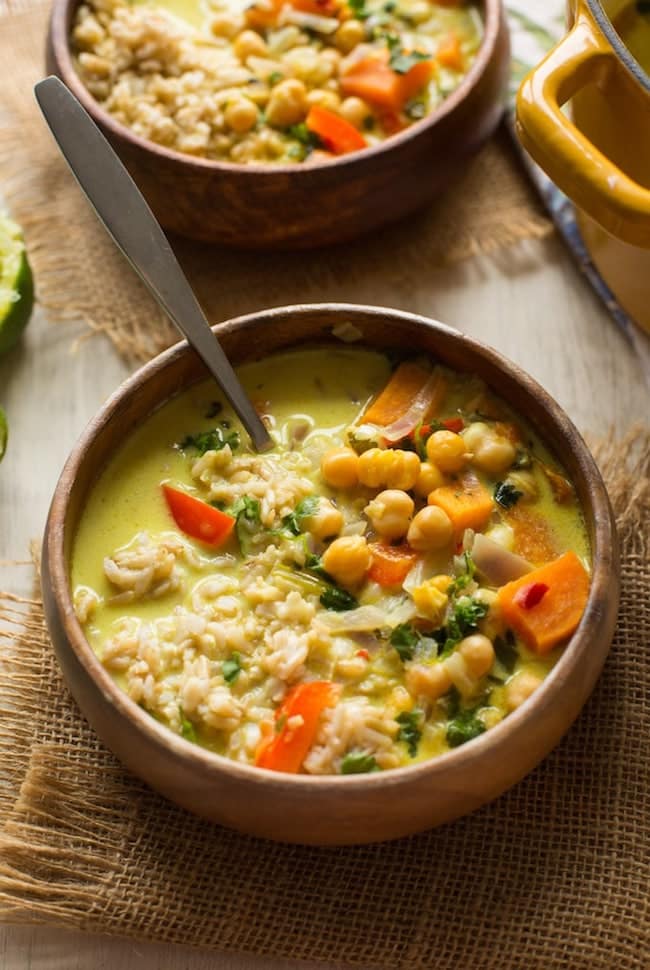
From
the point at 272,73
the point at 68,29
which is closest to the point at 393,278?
the point at 272,73

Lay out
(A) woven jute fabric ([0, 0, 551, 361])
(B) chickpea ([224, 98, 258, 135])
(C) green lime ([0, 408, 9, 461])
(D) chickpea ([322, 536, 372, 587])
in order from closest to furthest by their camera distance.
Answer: (D) chickpea ([322, 536, 372, 587]) < (C) green lime ([0, 408, 9, 461]) < (B) chickpea ([224, 98, 258, 135]) < (A) woven jute fabric ([0, 0, 551, 361])

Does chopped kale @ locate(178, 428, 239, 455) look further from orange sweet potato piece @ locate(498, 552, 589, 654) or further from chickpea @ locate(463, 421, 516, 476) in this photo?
orange sweet potato piece @ locate(498, 552, 589, 654)

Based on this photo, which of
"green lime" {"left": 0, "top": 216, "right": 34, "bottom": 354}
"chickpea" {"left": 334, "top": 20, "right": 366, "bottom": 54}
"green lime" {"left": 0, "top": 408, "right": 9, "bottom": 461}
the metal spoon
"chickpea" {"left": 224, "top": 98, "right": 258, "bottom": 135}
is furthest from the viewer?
"chickpea" {"left": 334, "top": 20, "right": 366, "bottom": 54}

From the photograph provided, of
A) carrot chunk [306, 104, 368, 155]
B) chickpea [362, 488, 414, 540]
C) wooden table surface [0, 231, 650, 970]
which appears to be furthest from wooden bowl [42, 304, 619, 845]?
carrot chunk [306, 104, 368, 155]

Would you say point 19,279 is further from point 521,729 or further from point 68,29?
point 521,729

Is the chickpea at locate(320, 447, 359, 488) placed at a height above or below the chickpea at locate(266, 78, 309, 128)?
below

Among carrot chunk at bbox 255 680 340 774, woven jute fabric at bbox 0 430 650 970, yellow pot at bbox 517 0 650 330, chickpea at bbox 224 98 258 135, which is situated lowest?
woven jute fabric at bbox 0 430 650 970

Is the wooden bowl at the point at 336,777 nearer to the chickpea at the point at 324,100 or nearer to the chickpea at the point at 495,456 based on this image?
the chickpea at the point at 495,456
